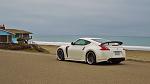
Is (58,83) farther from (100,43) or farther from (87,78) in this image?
(100,43)

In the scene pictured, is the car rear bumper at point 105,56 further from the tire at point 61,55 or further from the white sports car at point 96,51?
the tire at point 61,55

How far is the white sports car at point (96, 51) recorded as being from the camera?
17875mm

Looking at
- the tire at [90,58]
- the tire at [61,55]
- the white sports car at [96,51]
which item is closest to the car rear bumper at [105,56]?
the white sports car at [96,51]

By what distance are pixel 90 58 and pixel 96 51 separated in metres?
0.64

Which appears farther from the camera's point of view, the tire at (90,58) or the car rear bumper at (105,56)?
the tire at (90,58)

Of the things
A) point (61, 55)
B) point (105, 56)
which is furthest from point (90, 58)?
point (61, 55)

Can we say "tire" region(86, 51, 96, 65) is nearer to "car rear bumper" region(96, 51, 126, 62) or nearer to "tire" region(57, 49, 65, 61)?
"car rear bumper" region(96, 51, 126, 62)

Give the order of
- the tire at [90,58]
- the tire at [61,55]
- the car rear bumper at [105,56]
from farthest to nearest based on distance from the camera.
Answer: the tire at [61,55] < the tire at [90,58] < the car rear bumper at [105,56]

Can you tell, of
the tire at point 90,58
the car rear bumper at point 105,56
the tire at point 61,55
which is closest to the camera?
the car rear bumper at point 105,56

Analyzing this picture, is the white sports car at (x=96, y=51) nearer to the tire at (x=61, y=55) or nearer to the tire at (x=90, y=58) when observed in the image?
the tire at (x=90, y=58)

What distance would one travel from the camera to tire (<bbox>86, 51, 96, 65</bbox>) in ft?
59.4

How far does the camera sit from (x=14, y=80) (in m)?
12.2

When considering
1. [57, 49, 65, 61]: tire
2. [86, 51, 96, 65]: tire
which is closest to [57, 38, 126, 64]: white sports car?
[86, 51, 96, 65]: tire

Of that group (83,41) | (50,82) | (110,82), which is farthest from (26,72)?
(83,41)
